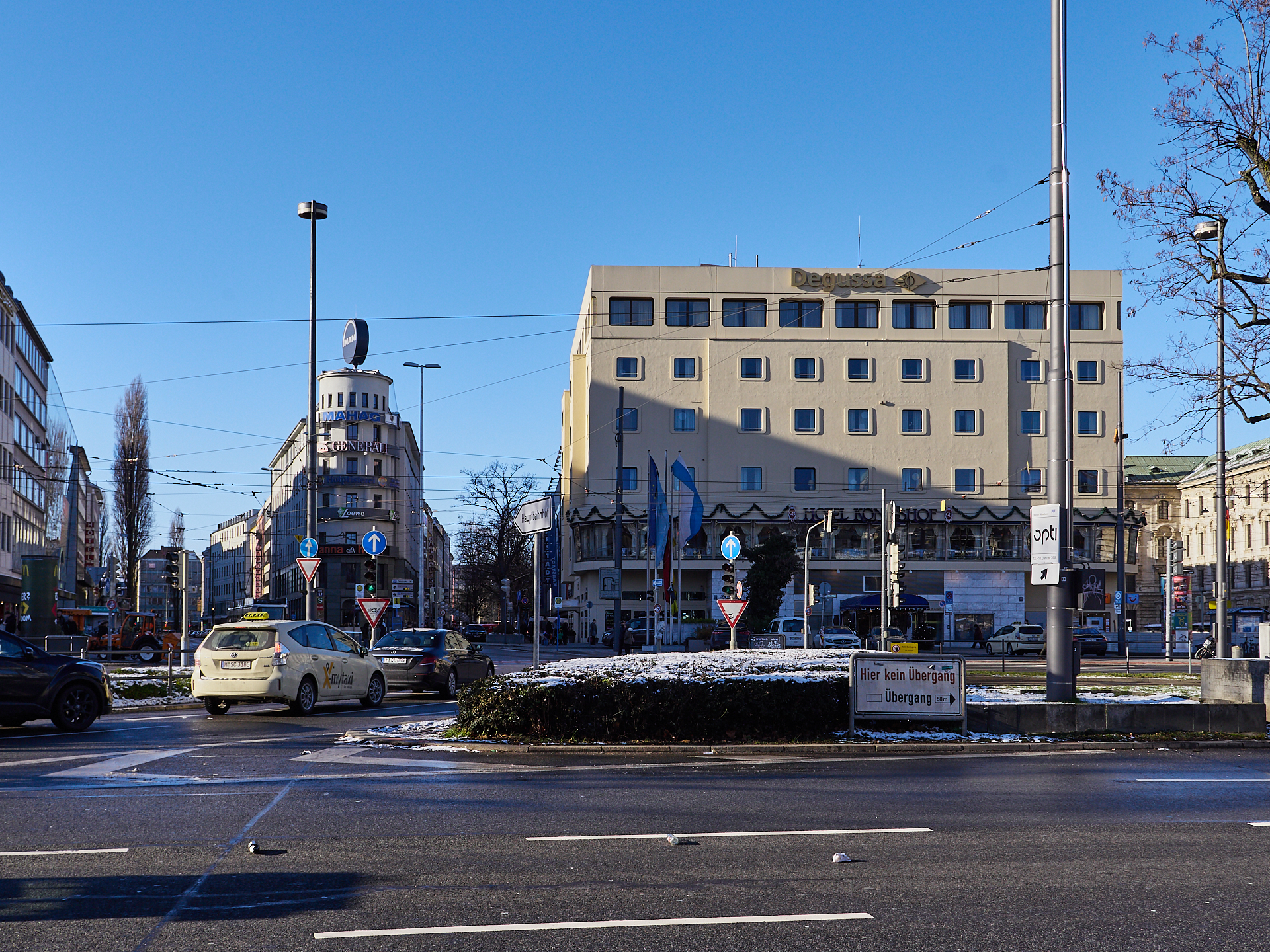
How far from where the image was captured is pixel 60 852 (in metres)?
7.84

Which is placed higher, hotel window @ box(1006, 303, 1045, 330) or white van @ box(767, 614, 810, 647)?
hotel window @ box(1006, 303, 1045, 330)

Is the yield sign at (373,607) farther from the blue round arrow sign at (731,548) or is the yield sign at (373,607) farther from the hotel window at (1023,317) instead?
the hotel window at (1023,317)

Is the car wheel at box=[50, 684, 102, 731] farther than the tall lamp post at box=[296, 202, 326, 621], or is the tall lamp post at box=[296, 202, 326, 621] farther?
the tall lamp post at box=[296, 202, 326, 621]

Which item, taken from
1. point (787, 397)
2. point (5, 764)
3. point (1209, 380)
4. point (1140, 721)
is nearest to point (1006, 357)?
point (787, 397)

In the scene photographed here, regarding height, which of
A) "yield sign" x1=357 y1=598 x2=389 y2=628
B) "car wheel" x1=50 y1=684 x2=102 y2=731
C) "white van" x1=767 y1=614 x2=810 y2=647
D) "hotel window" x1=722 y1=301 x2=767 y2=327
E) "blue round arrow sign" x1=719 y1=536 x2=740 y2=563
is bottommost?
"white van" x1=767 y1=614 x2=810 y2=647

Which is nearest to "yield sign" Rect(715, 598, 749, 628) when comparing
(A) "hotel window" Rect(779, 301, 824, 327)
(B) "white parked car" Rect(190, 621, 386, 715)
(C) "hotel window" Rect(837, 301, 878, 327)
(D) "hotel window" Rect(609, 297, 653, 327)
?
(B) "white parked car" Rect(190, 621, 386, 715)

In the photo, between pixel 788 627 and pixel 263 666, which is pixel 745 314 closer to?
pixel 788 627

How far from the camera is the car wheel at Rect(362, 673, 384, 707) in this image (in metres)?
22.1

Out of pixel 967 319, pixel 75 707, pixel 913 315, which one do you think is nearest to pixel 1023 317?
pixel 967 319

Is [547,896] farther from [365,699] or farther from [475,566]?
[475,566]

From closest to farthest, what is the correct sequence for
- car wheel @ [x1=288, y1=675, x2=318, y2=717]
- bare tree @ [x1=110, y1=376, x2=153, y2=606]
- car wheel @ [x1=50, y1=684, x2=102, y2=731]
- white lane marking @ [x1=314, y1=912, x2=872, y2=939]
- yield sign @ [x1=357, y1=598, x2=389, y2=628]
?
white lane marking @ [x1=314, y1=912, x2=872, y2=939]
car wheel @ [x1=50, y1=684, x2=102, y2=731]
car wheel @ [x1=288, y1=675, x2=318, y2=717]
yield sign @ [x1=357, y1=598, x2=389, y2=628]
bare tree @ [x1=110, y1=376, x2=153, y2=606]

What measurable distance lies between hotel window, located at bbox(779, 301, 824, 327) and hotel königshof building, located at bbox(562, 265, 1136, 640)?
0.09 metres

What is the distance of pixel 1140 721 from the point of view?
16.4 metres

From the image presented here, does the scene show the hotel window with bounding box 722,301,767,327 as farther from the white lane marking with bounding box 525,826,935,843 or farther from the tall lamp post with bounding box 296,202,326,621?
the white lane marking with bounding box 525,826,935,843
